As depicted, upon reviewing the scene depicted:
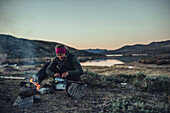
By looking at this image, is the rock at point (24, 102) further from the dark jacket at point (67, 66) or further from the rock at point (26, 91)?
the dark jacket at point (67, 66)

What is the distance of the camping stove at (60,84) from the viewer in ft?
21.1

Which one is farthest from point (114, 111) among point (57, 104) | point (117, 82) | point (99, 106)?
point (117, 82)

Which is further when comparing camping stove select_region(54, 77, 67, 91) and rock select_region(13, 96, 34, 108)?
camping stove select_region(54, 77, 67, 91)

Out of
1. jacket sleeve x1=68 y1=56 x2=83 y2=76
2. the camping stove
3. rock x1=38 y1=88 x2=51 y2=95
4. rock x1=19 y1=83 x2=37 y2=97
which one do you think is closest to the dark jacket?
jacket sleeve x1=68 y1=56 x2=83 y2=76

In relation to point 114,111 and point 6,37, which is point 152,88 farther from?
point 6,37

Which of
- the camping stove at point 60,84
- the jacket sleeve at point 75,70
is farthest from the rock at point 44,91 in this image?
the jacket sleeve at point 75,70

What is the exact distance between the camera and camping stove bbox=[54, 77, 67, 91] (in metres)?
6.44

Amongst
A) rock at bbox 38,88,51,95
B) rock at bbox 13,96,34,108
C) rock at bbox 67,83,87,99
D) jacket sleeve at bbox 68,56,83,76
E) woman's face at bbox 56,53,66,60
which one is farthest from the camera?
rock at bbox 38,88,51,95

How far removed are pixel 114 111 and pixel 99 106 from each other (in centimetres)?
79

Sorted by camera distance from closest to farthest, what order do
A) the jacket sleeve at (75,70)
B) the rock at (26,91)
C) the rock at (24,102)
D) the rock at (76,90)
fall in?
1. the rock at (24,102)
2. the rock at (26,91)
3. the rock at (76,90)
4. the jacket sleeve at (75,70)

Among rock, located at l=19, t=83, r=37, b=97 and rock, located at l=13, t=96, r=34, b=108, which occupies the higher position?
rock, located at l=19, t=83, r=37, b=97

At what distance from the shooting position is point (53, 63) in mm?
6801

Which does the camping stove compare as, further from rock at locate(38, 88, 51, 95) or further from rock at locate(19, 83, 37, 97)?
rock at locate(19, 83, 37, 97)

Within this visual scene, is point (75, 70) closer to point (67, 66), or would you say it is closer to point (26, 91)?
point (67, 66)
